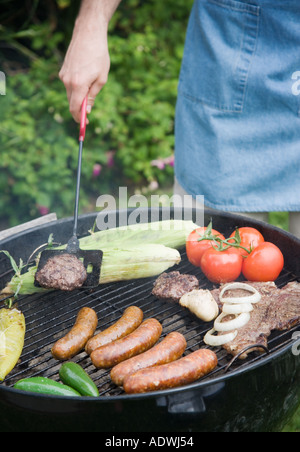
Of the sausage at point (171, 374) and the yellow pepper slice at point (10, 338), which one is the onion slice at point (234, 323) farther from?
the yellow pepper slice at point (10, 338)

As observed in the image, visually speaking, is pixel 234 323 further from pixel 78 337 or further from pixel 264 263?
pixel 78 337

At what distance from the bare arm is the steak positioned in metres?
1.42

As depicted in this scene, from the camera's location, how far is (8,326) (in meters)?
2.58

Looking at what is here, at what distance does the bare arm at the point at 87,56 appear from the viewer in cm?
268

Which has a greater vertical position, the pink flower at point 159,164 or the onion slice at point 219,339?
the pink flower at point 159,164

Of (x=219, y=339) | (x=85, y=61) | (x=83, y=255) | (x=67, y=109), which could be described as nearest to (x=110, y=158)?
(x=67, y=109)

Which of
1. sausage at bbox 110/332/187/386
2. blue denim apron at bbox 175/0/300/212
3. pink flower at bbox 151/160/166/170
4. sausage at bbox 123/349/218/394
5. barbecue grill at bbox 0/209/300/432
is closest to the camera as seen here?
barbecue grill at bbox 0/209/300/432

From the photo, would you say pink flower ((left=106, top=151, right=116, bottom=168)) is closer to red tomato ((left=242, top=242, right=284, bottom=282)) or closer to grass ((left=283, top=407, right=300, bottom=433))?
red tomato ((left=242, top=242, right=284, bottom=282))

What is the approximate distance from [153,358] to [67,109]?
408 cm

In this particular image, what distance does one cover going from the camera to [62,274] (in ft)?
9.00

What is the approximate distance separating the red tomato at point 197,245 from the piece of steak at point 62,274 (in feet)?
2.47

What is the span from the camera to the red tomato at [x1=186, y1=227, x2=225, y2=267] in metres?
3.09

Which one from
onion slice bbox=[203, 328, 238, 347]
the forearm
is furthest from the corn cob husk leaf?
the forearm

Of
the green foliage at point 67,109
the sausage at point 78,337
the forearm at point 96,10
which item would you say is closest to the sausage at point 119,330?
the sausage at point 78,337
